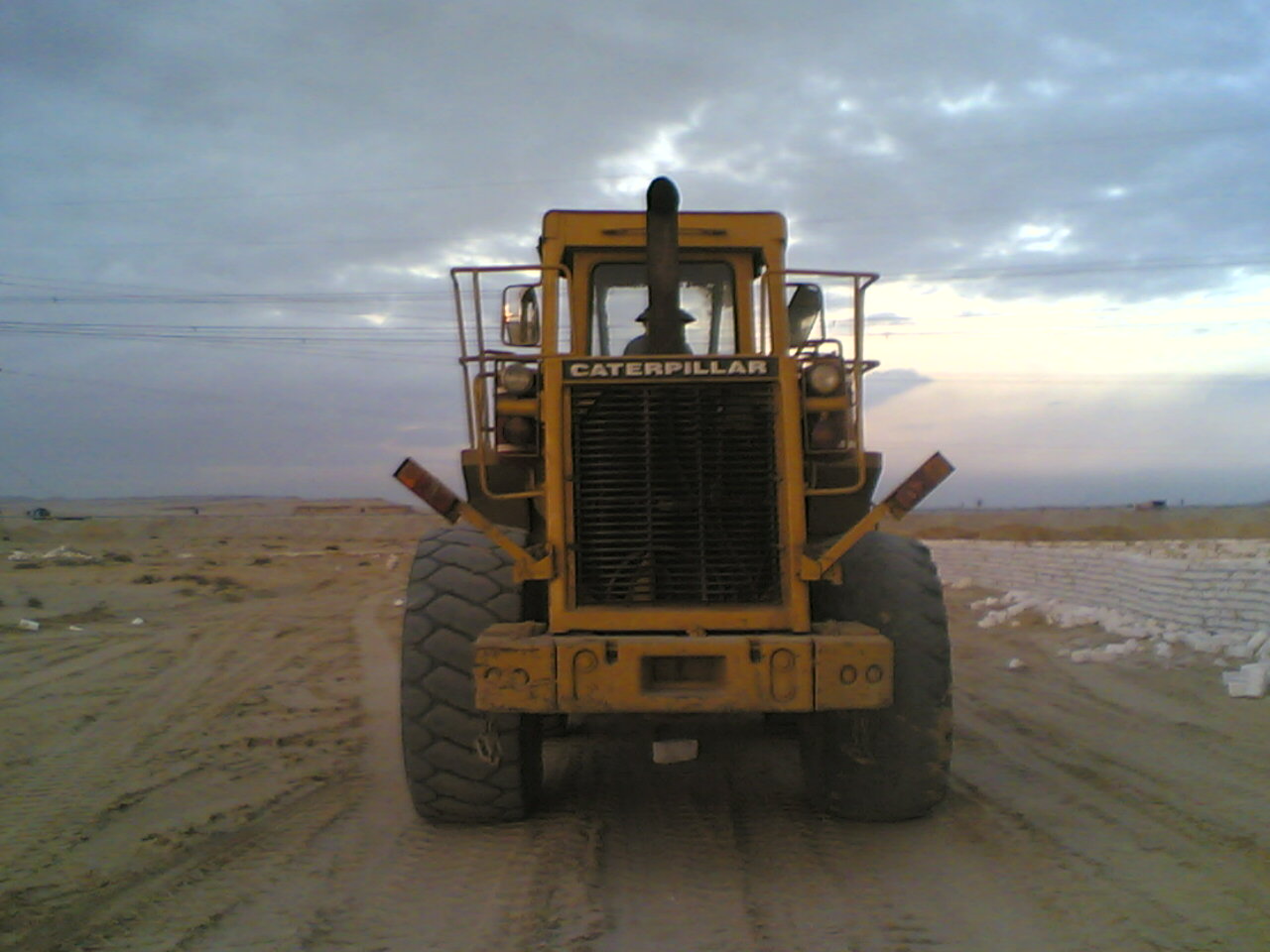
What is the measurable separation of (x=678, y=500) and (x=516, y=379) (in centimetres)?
111

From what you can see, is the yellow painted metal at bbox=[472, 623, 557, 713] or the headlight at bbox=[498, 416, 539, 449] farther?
the headlight at bbox=[498, 416, 539, 449]

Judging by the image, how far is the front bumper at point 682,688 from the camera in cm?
436

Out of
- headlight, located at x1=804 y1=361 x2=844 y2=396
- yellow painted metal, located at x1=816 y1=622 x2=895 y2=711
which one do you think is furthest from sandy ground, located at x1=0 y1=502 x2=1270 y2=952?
headlight, located at x1=804 y1=361 x2=844 y2=396

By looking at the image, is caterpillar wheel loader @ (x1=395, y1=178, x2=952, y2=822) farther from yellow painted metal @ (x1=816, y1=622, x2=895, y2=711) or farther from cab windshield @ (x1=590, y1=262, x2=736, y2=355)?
cab windshield @ (x1=590, y1=262, x2=736, y2=355)

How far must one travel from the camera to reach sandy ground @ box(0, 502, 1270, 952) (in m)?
3.83

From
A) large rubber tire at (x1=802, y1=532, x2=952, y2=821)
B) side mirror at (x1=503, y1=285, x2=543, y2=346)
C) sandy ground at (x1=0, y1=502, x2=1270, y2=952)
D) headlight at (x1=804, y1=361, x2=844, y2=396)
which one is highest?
side mirror at (x1=503, y1=285, x2=543, y2=346)

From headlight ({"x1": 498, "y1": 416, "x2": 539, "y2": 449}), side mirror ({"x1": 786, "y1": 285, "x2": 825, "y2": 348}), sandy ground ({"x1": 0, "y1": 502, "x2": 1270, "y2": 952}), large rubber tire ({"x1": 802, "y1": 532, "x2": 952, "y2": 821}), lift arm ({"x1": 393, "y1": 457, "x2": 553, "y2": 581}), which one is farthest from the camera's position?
side mirror ({"x1": 786, "y1": 285, "x2": 825, "y2": 348})

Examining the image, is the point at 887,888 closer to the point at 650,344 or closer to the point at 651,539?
the point at 651,539

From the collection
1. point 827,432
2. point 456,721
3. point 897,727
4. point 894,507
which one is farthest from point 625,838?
point 827,432

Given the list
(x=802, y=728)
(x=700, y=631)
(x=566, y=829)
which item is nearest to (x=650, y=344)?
(x=700, y=631)

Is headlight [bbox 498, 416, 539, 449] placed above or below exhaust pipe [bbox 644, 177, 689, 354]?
below

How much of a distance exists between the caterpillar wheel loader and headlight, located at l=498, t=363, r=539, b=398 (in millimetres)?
12

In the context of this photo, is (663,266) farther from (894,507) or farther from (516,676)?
(516,676)

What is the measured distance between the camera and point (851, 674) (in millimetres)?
4355
